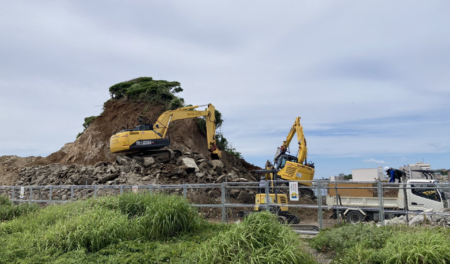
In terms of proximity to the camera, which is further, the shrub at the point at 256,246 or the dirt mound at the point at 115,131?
the dirt mound at the point at 115,131

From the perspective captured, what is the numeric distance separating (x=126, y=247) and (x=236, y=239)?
3.05 meters

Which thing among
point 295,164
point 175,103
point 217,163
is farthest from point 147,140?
point 175,103

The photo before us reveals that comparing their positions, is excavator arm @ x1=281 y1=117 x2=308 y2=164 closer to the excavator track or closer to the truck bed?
the truck bed

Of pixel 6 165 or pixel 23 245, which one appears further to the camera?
pixel 6 165

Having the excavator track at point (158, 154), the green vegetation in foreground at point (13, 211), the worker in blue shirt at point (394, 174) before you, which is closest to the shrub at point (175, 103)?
the excavator track at point (158, 154)

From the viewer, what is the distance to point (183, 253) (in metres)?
6.82

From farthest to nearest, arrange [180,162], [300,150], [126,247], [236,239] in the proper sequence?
1. [180,162]
2. [300,150]
3. [126,247]
4. [236,239]

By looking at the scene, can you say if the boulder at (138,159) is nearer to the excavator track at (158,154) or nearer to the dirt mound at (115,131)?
the excavator track at (158,154)

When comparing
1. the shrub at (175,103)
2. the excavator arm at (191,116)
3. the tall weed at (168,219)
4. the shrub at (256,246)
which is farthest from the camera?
the shrub at (175,103)

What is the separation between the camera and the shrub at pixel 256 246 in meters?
5.16

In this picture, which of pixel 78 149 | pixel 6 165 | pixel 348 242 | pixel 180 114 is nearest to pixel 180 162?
pixel 180 114

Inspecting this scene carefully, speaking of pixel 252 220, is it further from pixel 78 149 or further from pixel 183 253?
pixel 78 149

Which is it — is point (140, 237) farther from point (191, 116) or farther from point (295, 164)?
A: point (191, 116)

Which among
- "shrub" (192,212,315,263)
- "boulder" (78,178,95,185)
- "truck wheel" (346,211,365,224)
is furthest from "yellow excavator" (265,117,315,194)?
"shrub" (192,212,315,263)
